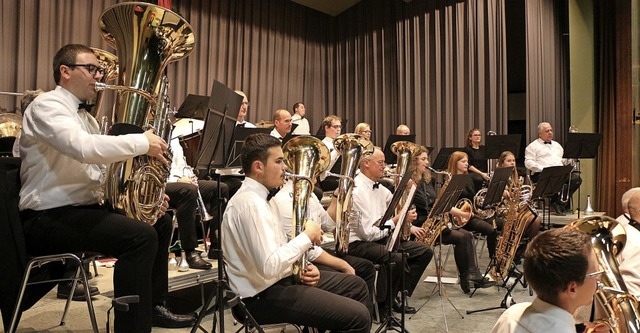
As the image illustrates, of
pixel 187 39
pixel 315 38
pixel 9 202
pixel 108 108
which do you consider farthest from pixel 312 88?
pixel 9 202

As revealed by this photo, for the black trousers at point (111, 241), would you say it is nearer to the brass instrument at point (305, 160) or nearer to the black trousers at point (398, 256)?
the brass instrument at point (305, 160)

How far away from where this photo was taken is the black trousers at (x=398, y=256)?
4.39 metres

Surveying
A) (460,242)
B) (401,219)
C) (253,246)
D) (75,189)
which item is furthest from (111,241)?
(460,242)

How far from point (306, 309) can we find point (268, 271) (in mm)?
281

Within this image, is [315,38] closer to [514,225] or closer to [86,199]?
[514,225]

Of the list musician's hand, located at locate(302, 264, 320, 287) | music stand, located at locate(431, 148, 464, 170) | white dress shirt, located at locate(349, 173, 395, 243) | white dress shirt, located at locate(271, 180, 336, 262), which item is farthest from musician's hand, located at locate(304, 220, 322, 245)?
music stand, located at locate(431, 148, 464, 170)

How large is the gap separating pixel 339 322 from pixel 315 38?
9.70 metres

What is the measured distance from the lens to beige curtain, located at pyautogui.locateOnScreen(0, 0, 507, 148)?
31.3 feet

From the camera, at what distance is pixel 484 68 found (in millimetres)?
10109

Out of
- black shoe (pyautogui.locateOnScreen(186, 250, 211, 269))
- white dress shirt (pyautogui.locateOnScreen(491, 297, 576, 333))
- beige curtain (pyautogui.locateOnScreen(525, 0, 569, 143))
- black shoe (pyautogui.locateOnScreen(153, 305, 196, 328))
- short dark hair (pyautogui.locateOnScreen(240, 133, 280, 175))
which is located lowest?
black shoe (pyautogui.locateOnScreen(153, 305, 196, 328))

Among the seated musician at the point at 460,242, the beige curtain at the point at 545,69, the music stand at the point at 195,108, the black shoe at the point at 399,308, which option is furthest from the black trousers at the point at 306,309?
the beige curtain at the point at 545,69

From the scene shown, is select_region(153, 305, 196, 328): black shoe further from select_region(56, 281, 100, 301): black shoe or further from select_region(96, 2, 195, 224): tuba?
select_region(96, 2, 195, 224): tuba

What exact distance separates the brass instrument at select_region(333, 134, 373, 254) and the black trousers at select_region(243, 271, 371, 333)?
111 centimetres

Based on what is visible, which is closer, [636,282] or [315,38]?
[636,282]
